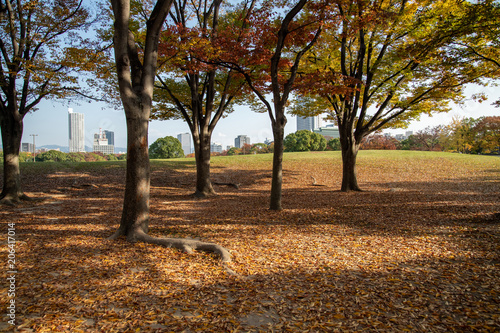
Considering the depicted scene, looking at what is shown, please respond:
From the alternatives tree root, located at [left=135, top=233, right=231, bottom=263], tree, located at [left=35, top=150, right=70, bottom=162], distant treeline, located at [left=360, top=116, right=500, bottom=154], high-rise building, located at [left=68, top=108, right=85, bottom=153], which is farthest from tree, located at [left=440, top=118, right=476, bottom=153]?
high-rise building, located at [left=68, top=108, right=85, bottom=153]

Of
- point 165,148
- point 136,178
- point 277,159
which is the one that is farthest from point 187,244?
point 165,148

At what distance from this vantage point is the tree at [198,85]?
10431 millimetres

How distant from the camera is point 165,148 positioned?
184 feet

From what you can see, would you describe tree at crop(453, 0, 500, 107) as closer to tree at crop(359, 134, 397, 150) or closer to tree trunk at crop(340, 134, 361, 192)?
tree trunk at crop(340, 134, 361, 192)

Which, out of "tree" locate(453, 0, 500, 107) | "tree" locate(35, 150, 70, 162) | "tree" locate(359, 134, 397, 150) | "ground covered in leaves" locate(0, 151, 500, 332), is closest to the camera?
"ground covered in leaves" locate(0, 151, 500, 332)

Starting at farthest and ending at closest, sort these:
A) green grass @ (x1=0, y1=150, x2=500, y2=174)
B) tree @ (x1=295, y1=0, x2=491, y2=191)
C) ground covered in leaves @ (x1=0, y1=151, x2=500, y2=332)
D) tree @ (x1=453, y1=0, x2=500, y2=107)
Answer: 1. green grass @ (x1=0, y1=150, x2=500, y2=174)
2. tree @ (x1=295, y1=0, x2=491, y2=191)
3. tree @ (x1=453, y1=0, x2=500, y2=107)
4. ground covered in leaves @ (x1=0, y1=151, x2=500, y2=332)

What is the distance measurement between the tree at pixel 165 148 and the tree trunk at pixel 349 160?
47041 mm

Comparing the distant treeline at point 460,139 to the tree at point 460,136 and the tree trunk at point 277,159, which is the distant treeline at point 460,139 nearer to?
the tree at point 460,136

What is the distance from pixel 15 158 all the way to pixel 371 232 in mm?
13481

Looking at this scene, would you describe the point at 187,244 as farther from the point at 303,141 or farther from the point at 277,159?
the point at 303,141

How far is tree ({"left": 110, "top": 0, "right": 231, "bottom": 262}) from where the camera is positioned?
5723 mm

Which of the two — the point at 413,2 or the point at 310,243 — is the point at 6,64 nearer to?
the point at 310,243

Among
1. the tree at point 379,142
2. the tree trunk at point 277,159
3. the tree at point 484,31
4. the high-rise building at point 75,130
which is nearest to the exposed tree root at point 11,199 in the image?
the tree trunk at point 277,159

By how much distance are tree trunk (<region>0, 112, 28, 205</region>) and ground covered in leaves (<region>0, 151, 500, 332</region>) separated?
5.48 ft
